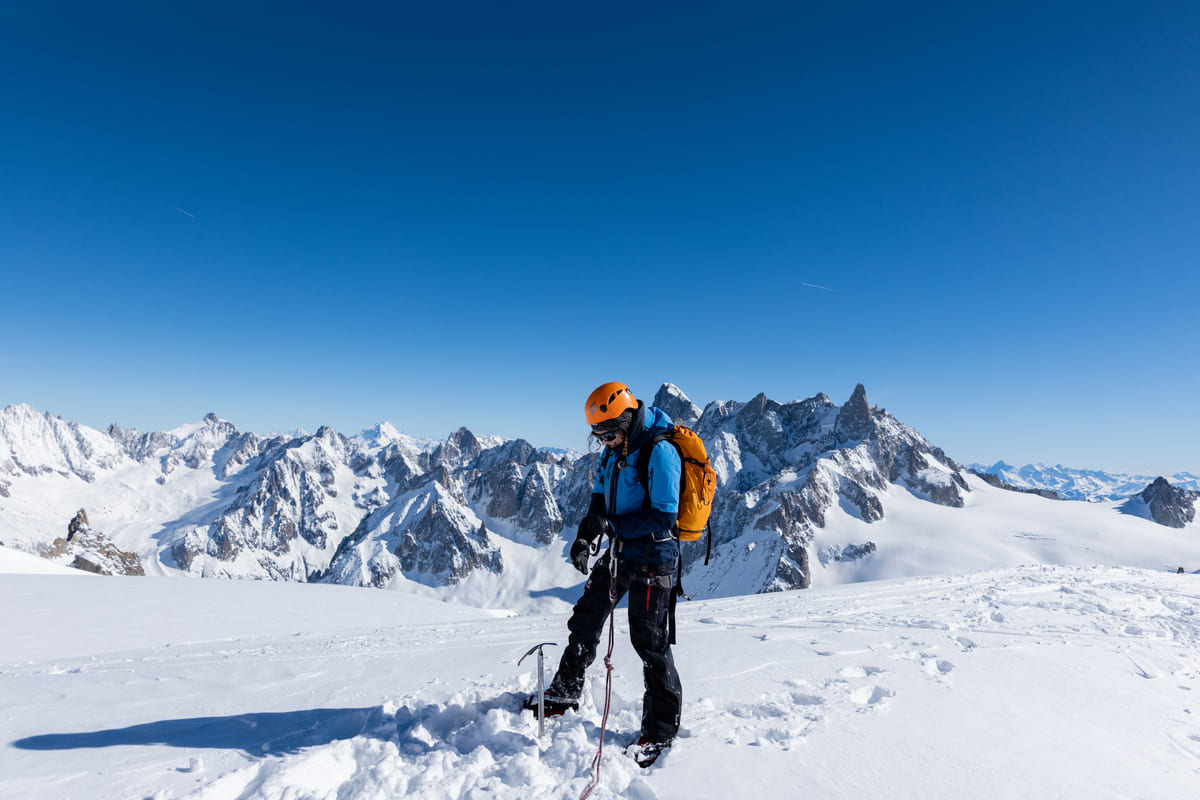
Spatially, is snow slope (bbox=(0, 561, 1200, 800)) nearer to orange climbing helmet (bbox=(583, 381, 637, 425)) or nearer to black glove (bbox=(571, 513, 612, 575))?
black glove (bbox=(571, 513, 612, 575))

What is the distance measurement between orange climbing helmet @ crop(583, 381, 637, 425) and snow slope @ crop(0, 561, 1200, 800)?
2.86m

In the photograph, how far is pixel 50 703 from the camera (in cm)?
555

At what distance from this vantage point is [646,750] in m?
4.39

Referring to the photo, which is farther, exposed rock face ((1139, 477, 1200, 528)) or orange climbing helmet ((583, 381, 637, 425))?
exposed rock face ((1139, 477, 1200, 528))

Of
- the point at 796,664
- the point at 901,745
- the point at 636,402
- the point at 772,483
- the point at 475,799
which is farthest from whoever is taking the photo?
the point at 772,483

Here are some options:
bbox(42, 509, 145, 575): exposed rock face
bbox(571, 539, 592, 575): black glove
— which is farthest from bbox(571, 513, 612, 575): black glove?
bbox(42, 509, 145, 575): exposed rock face

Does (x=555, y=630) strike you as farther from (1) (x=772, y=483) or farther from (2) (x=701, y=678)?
(1) (x=772, y=483)

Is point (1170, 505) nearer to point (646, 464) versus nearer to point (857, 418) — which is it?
point (857, 418)

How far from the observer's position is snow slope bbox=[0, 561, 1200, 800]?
391 centimetres

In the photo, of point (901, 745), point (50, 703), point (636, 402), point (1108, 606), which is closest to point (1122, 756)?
point (901, 745)

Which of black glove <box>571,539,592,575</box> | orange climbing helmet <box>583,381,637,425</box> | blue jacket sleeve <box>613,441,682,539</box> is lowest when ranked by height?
black glove <box>571,539,592,575</box>

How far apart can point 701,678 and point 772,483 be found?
575 ft

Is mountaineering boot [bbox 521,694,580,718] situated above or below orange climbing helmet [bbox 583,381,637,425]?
below

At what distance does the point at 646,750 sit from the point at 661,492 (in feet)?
6.91
